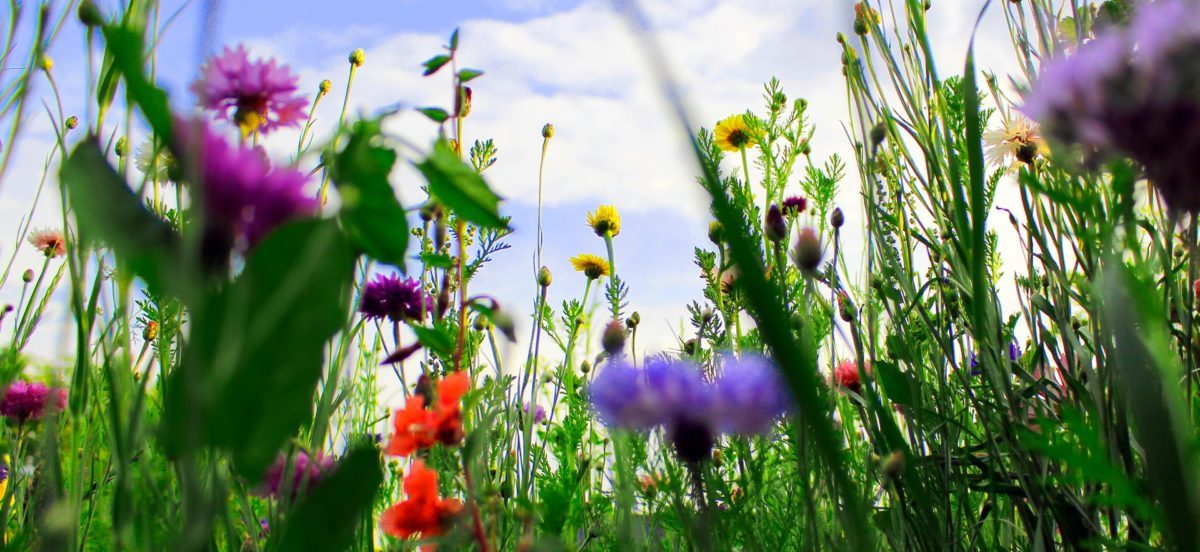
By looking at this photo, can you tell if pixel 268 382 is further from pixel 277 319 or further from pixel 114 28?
pixel 114 28

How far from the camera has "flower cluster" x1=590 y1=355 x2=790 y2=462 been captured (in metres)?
0.49

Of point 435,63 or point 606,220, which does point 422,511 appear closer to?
point 435,63

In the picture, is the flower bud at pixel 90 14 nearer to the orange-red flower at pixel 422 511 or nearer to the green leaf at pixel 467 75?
the green leaf at pixel 467 75

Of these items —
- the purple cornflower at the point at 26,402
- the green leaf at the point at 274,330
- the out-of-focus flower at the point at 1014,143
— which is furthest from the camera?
the purple cornflower at the point at 26,402

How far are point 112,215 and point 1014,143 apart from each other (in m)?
1.06

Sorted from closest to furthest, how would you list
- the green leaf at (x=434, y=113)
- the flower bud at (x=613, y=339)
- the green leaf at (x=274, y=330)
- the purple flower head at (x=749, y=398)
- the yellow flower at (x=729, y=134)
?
the green leaf at (x=274, y=330), the green leaf at (x=434, y=113), the purple flower head at (x=749, y=398), the flower bud at (x=613, y=339), the yellow flower at (x=729, y=134)

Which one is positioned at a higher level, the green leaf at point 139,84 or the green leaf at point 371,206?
the green leaf at point 139,84

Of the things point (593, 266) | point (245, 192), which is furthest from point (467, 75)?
point (593, 266)

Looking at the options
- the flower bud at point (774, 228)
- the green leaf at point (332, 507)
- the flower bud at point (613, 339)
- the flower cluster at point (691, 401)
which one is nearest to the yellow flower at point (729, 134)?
the flower bud at point (774, 228)

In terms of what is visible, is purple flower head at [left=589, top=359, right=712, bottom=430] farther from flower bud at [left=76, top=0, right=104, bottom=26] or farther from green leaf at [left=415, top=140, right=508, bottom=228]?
flower bud at [left=76, top=0, right=104, bottom=26]

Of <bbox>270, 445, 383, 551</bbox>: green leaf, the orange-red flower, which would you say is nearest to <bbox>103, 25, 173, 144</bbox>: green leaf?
<bbox>270, 445, 383, 551</bbox>: green leaf

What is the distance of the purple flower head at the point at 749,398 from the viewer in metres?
0.49

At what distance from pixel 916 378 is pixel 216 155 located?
1.87ft

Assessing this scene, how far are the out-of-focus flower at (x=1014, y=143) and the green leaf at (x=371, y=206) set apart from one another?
0.90 metres
